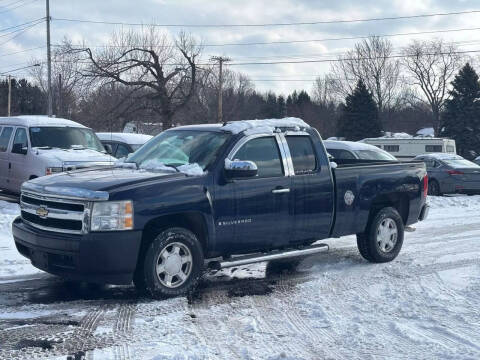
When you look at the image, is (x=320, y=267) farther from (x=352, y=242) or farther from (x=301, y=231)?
(x=352, y=242)

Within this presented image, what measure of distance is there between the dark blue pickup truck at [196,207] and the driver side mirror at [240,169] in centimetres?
1

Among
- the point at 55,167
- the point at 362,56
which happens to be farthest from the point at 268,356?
the point at 362,56

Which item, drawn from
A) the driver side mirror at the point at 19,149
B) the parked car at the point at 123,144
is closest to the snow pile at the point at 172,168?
the driver side mirror at the point at 19,149

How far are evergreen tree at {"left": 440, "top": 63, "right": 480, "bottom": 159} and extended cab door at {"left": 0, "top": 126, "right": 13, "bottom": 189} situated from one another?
4532cm

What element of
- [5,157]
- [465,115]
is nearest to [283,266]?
[5,157]

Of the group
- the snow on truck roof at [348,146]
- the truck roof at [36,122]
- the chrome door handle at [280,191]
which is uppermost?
the truck roof at [36,122]

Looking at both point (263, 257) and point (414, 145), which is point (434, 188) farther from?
point (414, 145)

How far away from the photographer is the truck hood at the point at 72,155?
12.2 meters

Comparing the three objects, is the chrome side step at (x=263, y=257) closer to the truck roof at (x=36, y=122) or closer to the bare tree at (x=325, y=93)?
the truck roof at (x=36, y=122)

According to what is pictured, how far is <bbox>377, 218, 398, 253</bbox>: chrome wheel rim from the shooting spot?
8.66 metres

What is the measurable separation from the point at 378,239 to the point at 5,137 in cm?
912

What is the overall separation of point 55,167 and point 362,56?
73449 mm

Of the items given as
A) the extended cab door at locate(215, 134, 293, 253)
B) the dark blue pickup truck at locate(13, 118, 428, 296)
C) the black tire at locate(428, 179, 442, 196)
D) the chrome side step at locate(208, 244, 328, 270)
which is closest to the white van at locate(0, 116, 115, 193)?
the dark blue pickup truck at locate(13, 118, 428, 296)

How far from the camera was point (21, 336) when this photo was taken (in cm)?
516
